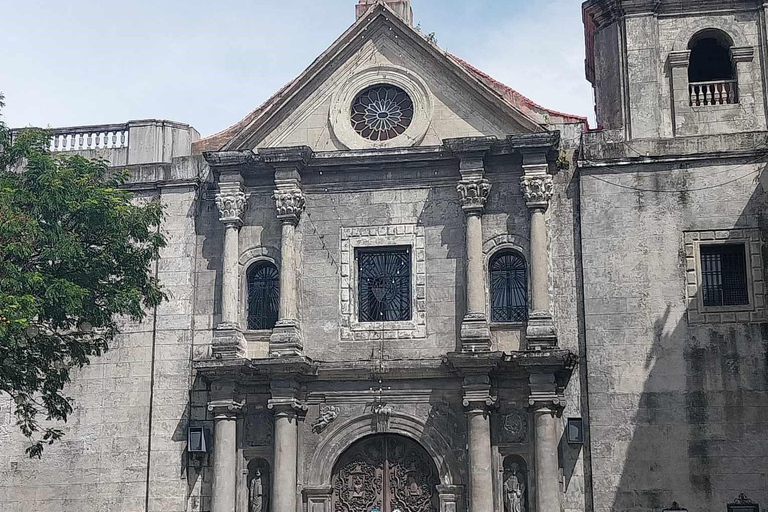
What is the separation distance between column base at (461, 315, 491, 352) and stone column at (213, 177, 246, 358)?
4332 mm

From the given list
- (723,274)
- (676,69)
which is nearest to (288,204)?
(676,69)

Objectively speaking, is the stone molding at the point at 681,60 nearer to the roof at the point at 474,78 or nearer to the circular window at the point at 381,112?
the roof at the point at 474,78

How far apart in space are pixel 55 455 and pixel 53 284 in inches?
246

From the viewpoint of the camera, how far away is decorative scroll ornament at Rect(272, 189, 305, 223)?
23.5 metres

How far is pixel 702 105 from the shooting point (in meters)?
23.2

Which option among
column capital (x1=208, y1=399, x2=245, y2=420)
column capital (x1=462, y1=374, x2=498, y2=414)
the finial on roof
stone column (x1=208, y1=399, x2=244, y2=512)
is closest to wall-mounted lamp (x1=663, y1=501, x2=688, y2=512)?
column capital (x1=462, y1=374, x2=498, y2=414)

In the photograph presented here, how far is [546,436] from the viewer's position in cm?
2161

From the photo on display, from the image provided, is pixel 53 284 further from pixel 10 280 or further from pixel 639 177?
pixel 639 177

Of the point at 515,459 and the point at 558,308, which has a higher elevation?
the point at 558,308

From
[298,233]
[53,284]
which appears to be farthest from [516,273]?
[53,284]

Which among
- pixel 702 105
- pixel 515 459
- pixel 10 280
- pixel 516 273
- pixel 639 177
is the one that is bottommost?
pixel 515 459

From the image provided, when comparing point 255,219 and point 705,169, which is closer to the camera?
point 705,169

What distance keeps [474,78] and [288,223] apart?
4625 millimetres

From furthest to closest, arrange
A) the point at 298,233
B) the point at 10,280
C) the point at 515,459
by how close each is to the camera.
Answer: the point at 298,233, the point at 515,459, the point at 10,280
